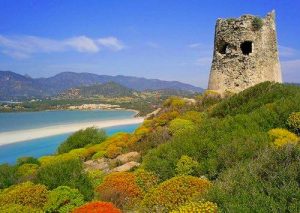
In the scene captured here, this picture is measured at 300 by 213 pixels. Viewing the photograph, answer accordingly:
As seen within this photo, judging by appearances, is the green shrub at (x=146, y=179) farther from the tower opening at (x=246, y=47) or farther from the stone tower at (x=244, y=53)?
the tower opening at (x=246, y=47)

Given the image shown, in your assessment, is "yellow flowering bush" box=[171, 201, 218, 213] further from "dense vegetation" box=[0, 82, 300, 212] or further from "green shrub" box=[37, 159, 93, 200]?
"green shrub" box=[37, 159, 93, 200]

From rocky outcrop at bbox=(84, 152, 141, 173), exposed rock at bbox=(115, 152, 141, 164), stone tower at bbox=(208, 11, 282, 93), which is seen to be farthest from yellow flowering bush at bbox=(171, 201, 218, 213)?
stone tower at bbox=(208, 11, 282, 93)

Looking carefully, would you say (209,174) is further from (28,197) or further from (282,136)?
(28,197)

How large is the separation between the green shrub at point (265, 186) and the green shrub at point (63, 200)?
162 inches

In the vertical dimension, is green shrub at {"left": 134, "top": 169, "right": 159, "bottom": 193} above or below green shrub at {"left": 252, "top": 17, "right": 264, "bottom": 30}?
below

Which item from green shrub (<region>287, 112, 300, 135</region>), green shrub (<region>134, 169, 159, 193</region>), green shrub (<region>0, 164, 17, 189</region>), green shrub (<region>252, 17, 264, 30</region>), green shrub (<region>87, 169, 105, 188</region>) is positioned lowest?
green shrub (<region>0, 164, 17, 189</region>)

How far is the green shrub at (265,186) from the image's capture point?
6020 millimetres

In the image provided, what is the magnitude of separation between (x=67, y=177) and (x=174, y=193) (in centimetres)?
496

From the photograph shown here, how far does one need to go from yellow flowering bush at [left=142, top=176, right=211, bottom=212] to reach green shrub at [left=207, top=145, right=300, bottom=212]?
31.2 inches

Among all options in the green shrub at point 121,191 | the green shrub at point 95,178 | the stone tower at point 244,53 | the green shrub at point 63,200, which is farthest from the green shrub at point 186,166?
the stone tower at point 244,53

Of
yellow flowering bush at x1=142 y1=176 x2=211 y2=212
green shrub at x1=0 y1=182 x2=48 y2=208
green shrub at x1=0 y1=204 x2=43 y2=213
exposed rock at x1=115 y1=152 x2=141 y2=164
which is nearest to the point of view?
yellow flowering bush at x1=142 y1=176 x2=211 y2=212

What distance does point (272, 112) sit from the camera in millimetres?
13133

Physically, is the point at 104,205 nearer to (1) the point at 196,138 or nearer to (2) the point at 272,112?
(1) the point at 196,138

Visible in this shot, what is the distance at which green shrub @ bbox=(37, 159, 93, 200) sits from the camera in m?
11.2
